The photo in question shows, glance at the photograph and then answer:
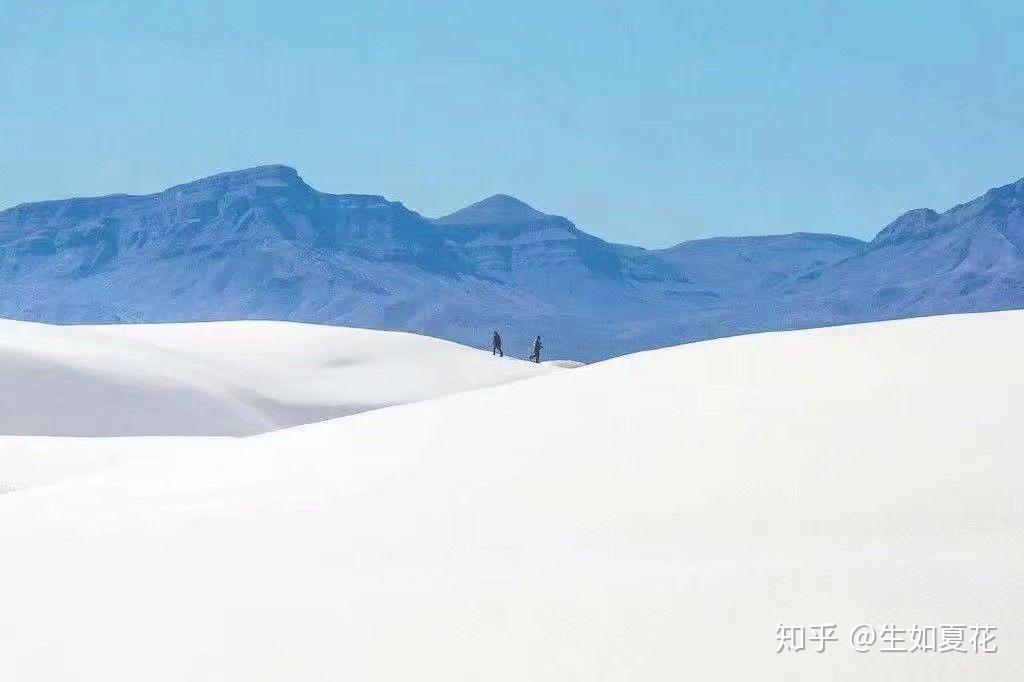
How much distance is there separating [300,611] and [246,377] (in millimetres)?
28017

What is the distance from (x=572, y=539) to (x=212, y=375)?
25866 millimetres

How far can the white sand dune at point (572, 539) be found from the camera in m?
6.41

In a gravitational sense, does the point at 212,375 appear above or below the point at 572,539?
above

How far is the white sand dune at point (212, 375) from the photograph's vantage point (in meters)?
27.1

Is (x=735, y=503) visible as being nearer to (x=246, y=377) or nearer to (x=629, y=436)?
(x=629, y=436)

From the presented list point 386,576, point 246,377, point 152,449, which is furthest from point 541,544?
point 246,377

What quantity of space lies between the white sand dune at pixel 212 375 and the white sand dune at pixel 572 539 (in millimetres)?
13789

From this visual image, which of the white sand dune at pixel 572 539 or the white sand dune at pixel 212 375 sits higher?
the white sand dune at pixel 212 375

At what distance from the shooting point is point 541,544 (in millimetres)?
8391

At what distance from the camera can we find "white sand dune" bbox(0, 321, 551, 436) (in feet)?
88.9

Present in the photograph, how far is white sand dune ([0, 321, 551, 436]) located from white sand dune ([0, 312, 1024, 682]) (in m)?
13.8

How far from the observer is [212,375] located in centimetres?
3325

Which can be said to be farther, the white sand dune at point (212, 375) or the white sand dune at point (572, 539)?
the white sand dune at point (212, 375)

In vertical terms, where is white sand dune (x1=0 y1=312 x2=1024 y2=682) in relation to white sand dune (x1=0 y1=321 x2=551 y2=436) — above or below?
below
